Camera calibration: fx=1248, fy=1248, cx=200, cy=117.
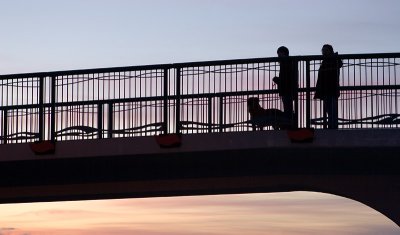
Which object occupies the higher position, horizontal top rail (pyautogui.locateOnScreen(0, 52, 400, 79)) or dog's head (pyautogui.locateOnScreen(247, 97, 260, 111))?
horizontal top rail (pyautogui.locateOnScreen(0, 52, 400, 79))

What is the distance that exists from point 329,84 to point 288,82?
3.07 ft

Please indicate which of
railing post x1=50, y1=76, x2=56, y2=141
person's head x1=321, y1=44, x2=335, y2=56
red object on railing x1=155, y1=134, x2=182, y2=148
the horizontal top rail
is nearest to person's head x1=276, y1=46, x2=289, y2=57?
the horizontal top rail

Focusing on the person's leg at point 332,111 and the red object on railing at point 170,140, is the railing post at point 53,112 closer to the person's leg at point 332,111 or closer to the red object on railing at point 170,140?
the red object on railing at point 170,140

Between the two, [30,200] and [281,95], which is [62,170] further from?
[281,95]

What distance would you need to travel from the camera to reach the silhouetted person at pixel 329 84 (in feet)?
92.5

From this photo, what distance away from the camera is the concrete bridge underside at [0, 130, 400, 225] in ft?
93.7

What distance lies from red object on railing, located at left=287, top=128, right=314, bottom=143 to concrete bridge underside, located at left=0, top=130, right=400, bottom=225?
0.14 metres

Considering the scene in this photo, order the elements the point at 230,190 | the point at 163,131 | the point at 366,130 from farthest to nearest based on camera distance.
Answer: the point at 230,190 < the point at 163,131 < the point at 366,130

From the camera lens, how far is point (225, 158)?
30953 mm

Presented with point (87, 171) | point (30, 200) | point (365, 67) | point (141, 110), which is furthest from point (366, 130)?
point (30, 200)

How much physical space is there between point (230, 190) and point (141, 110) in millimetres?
3249

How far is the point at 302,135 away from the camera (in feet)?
91.5

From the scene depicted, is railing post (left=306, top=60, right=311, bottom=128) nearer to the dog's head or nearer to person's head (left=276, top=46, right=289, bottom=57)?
person's head (left=276, top=46, right=289, bottom=57)

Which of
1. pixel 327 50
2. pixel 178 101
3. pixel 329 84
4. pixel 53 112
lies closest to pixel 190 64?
pixel 178 101
